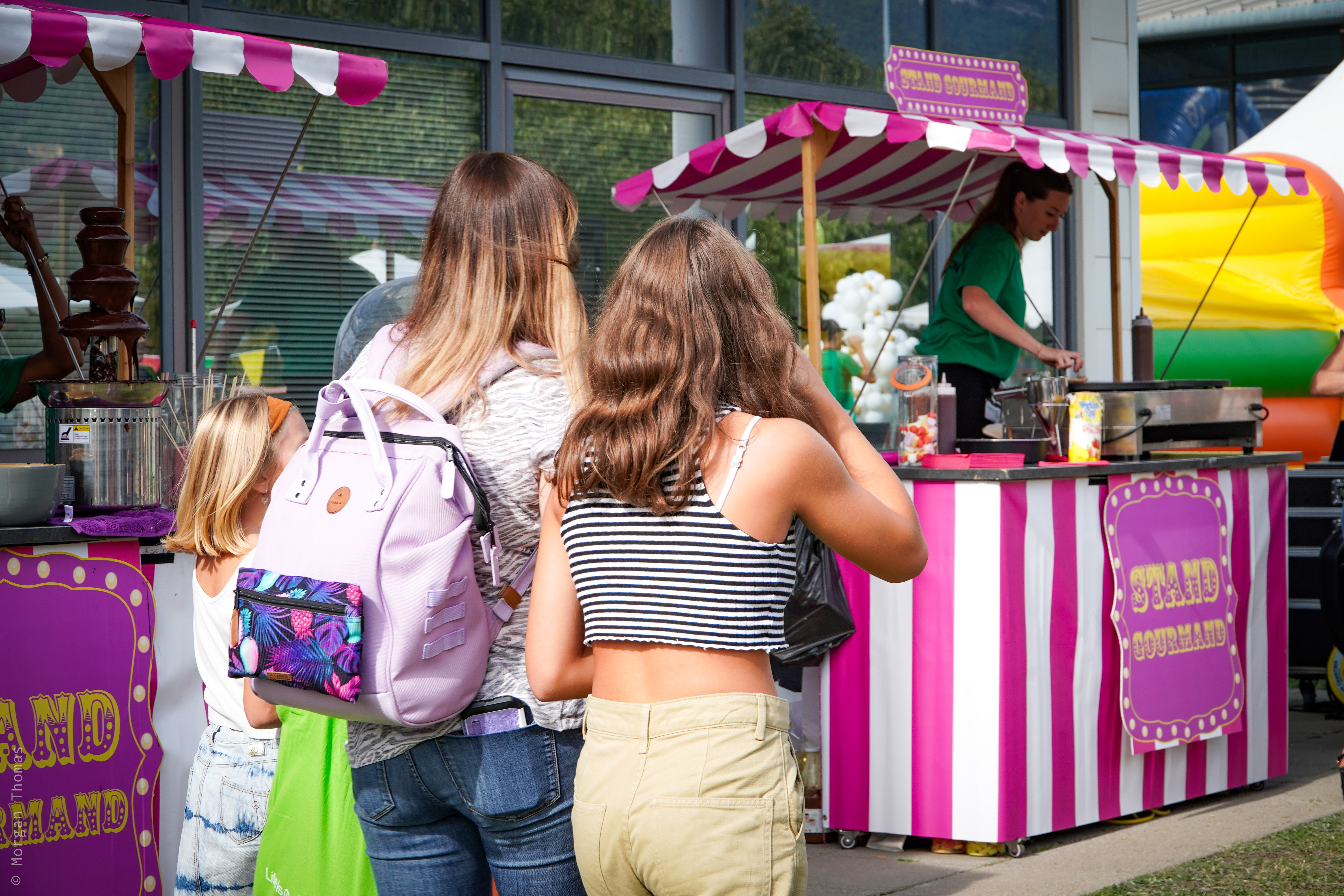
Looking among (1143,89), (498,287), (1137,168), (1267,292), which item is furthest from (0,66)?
(1143,89)

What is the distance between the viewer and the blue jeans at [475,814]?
1.84 m

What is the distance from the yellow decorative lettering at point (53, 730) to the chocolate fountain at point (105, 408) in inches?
19.4

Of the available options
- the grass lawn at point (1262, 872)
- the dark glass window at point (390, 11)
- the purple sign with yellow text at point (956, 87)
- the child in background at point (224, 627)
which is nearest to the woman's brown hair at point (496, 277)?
the child in background at point (224, 627)

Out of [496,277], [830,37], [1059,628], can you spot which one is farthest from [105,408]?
[830,37]

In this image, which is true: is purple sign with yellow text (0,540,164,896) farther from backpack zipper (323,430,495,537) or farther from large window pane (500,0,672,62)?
large window pane (500,0,672,62)

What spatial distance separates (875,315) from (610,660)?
6097 millimetres

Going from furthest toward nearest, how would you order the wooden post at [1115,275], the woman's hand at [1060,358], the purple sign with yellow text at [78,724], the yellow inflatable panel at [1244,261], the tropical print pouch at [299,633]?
1. the yellow inflatable panel at [1244,261]
2. the wooden post at [1115,275]
3. the woman's hand at [1060,358]
4. the purple sign with yellow text at [78,724]
5. the tropical print pouch at [299,633]

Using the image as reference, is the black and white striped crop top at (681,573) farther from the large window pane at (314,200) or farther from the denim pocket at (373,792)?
the large window pane at (314,200)

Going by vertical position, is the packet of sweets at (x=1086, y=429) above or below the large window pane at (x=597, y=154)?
below

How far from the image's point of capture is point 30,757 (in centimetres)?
309

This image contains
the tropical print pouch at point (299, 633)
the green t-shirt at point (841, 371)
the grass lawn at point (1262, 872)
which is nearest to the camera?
the tropical print pouch at point (299, 633)

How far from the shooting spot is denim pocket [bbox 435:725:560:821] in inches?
71.9

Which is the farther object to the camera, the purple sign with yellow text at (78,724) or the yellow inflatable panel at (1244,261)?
the yellow inflatable panel at (1244,261)

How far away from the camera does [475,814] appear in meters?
1.83
